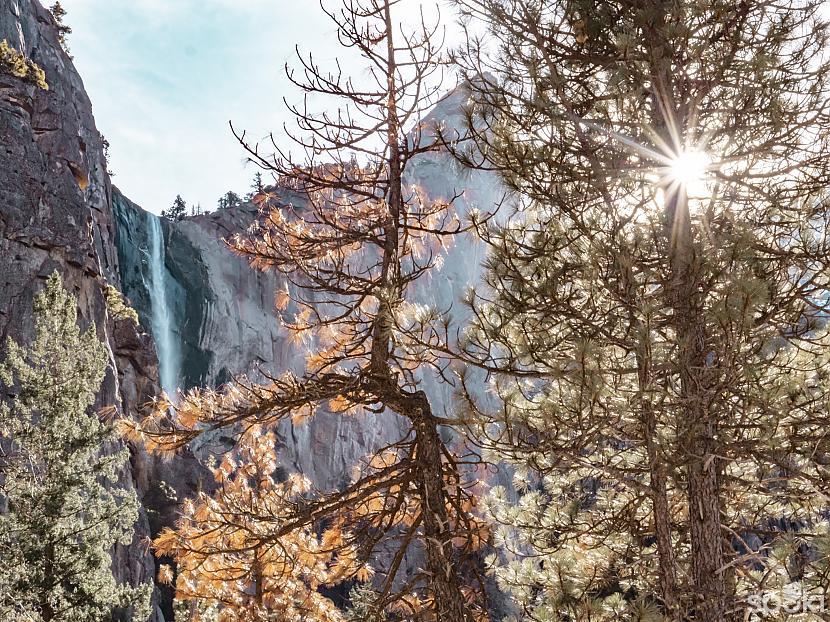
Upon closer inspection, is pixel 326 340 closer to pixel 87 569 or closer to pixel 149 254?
pixel 87 569

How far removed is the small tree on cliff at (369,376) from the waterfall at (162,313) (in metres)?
21.2

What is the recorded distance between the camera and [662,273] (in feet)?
14.9

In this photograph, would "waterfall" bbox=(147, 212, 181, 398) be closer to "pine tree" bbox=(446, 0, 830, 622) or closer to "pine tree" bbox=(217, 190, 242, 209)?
"pine tree" bbox=(217, 190, 242, 209)

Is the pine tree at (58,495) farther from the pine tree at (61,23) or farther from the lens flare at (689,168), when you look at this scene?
the pine tree at (61,23)

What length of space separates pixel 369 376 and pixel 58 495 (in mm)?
7148

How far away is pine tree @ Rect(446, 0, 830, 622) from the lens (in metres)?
4.01

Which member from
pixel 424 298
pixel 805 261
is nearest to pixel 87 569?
pixel 805 261

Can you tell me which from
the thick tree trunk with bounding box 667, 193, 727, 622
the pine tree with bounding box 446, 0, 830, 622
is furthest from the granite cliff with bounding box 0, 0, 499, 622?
the thick tree trunk with bounding box 667, 193, 727, 622

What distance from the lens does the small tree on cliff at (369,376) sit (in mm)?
4117

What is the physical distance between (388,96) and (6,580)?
26.4 ft

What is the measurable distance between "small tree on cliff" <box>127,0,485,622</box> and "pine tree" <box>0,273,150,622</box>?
17.7 feet

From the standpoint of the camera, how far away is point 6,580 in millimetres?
8328

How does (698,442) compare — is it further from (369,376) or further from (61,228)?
(61,228)

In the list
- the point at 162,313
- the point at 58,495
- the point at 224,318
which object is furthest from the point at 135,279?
the point at 58,495
